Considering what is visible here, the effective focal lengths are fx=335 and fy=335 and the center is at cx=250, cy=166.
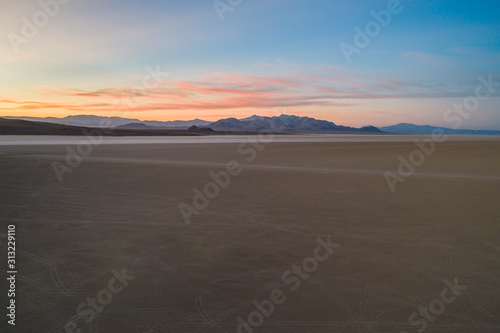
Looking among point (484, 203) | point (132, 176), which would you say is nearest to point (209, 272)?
point (484, 203)

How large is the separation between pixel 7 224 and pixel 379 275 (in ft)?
25.1

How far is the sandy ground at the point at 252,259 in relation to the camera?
406 centimetres

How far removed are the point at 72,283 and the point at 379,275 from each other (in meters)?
4.49

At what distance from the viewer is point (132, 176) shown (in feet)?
48.0

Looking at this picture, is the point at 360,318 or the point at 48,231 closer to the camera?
the point at 360,318

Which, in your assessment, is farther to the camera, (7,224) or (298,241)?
(7,224)

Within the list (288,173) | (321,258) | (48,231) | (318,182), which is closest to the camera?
(321,258)

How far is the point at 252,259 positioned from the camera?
5.64 metres

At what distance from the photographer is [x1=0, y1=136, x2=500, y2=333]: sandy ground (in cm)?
406

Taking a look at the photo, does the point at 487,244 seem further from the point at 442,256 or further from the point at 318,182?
the point at 318,182

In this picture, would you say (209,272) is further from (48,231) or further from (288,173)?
(288,173)

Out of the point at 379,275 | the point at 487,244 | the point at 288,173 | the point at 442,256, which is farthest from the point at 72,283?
the point at 288,173

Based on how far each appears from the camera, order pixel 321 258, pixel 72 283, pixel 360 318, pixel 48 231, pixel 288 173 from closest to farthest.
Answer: pixel 360 318 < pixel 72 283 < pixel 321 258 < pixel 48 231 < pixel 288 173

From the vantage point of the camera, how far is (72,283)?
4734mm
